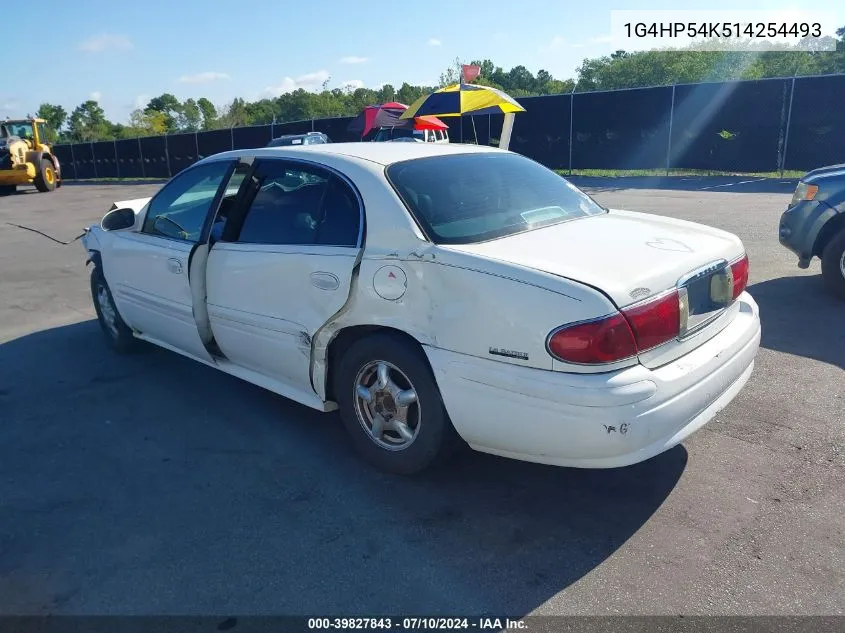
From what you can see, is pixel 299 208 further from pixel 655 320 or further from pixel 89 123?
pixel 89 123

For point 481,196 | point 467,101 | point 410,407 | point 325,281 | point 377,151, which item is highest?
point 467,101

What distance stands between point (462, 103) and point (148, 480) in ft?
33.0

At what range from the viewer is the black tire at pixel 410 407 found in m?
3.22

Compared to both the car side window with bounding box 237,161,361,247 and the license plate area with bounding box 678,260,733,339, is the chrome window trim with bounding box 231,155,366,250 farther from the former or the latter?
the license plate area with bounding box 678,260,733,339

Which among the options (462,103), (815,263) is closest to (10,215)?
(462,103)

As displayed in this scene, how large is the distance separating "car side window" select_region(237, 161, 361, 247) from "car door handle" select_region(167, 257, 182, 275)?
59 cm

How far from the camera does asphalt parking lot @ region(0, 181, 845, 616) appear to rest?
8.88ft

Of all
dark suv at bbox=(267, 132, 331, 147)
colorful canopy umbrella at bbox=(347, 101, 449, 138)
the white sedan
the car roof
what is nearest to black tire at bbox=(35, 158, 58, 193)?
dark suv at bbox=(267, 132, 331, 147)

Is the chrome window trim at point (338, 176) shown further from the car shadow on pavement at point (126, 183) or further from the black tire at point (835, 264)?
the car shadow on pavement at point (126, 183)

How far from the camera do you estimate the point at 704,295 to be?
3.24 m

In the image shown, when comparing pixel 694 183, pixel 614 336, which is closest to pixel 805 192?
pixel 614 336

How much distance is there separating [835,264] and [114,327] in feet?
20.4

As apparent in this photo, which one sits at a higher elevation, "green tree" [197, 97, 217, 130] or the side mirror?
"green tree" [197, 97, 217, 130]

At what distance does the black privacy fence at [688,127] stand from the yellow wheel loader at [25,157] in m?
15.6
